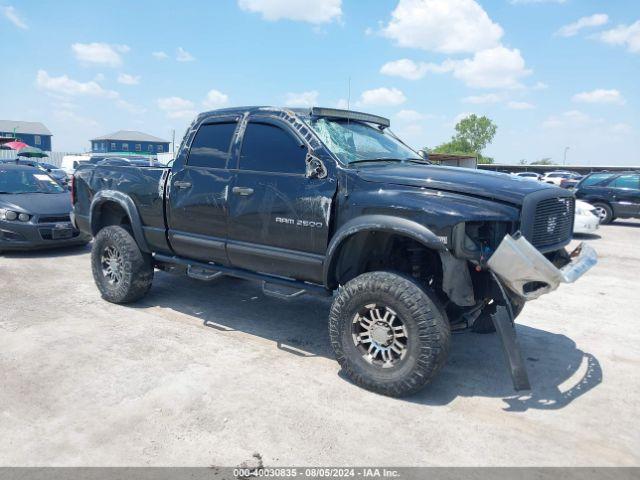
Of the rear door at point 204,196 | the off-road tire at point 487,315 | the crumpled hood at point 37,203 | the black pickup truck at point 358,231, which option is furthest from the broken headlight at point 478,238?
the crumpled hood at point 37,203

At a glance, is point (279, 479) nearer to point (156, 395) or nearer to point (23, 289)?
point (156, 395)

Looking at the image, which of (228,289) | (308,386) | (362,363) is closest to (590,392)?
(362,363)

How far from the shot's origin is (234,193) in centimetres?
450

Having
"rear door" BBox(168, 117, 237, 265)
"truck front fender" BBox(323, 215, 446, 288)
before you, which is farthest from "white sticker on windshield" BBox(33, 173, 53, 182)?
"truck front fender" BBox(323, 215, 446, 288)

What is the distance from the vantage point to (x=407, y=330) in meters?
3.50

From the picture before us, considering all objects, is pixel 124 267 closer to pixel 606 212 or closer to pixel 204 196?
pixel 204 196

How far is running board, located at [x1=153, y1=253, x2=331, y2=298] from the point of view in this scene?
418 centimetres

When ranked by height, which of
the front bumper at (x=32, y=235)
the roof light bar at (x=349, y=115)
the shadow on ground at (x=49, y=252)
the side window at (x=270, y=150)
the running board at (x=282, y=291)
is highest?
the roof light bar at (x=349, y=115)

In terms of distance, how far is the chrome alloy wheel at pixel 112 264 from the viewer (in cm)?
555

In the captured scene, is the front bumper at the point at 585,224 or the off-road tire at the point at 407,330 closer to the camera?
the off-road tire at the point at 407,330

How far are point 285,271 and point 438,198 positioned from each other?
5.02 ft

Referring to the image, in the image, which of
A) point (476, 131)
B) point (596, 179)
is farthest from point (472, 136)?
point (596, 179)

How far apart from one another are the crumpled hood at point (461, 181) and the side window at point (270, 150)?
610mm

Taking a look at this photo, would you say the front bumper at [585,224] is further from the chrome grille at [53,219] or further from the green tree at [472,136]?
the green tree at [472,136]
